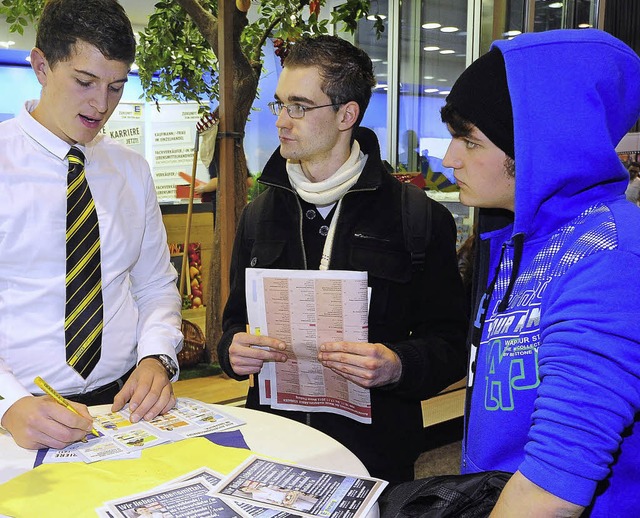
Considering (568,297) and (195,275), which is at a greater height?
(568,297)

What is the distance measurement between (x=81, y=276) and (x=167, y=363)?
0.30 meters

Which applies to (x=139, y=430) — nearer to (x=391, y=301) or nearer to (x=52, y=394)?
(x=52, y=394)

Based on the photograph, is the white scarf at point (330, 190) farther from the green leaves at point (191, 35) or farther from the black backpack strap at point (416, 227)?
the green leaves at point (191, 35)

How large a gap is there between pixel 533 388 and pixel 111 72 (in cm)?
124

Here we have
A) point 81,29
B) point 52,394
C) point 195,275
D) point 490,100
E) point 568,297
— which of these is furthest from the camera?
point 195,275

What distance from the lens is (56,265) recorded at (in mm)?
1572

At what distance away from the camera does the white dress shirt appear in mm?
1529

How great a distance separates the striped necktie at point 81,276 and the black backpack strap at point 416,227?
0.83 m

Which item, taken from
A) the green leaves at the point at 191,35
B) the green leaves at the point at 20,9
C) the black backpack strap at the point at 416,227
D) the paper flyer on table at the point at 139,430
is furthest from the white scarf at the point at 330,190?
the green leaves at the point at 20,9

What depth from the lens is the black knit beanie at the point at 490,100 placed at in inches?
44.5

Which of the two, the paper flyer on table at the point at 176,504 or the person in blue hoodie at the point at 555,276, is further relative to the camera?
the paper flyer on table at the point at 176,504

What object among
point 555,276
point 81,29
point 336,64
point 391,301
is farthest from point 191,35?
point 555,276

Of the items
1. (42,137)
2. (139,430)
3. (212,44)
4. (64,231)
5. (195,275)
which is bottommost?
(195,275)

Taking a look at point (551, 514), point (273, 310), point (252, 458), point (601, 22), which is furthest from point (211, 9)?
point (551, 514)
